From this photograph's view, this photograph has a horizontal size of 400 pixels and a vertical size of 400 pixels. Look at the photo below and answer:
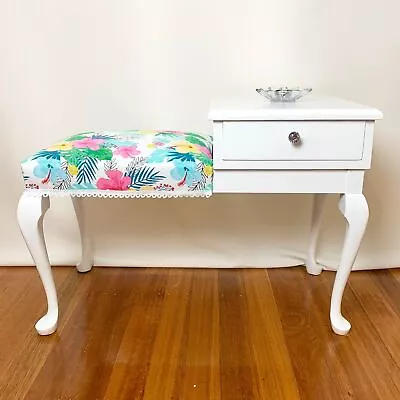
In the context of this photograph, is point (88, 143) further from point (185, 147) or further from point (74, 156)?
point (185, 147)

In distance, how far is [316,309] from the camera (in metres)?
1.27

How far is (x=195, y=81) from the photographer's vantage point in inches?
55.1

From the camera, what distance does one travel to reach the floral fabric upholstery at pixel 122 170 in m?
1.01

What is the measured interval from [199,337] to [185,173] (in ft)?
1.38

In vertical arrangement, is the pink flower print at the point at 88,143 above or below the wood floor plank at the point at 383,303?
above

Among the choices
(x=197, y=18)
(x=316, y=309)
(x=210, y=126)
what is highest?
(x=197, y=18)

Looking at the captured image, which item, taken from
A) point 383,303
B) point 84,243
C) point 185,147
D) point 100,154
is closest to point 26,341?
point 84,243

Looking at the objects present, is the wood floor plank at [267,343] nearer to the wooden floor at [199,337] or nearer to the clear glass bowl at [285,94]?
the wooden floor at [199,337]

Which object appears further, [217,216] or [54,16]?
[217,216]

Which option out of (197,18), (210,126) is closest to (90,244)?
(210,126)

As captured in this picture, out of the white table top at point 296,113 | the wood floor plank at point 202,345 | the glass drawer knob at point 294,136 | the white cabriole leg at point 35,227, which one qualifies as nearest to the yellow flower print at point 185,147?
the white table top at point 296,113

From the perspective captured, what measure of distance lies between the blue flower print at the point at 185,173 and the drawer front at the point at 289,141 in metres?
0.07

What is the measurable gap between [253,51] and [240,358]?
0.86m

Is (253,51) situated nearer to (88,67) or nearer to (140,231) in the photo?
(88,67)
